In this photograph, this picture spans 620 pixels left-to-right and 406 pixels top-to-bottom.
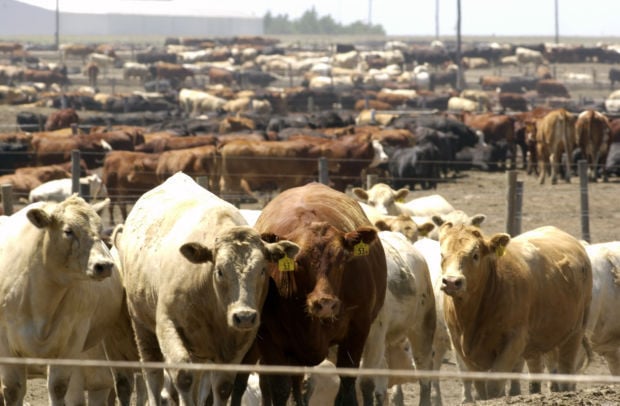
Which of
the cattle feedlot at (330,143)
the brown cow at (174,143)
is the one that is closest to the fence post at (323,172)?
the cattle feedlot at (330,143)

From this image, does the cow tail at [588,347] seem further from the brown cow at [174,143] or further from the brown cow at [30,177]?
the brown cow at [174,143]

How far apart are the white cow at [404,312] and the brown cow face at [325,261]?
100 centimetres

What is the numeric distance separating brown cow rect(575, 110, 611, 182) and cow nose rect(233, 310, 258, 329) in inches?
865

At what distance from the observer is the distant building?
164 meters

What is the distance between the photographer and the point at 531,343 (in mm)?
10125

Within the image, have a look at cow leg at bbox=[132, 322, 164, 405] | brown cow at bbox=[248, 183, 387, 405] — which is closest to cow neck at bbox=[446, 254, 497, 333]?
brown cow at bbox=[248, 183, 387, 405]

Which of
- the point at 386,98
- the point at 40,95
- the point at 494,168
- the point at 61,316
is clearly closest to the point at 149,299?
the point at 61,316

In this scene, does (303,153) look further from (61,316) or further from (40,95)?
(40,95)

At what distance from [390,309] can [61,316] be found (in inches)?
102

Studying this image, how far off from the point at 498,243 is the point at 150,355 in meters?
2.61

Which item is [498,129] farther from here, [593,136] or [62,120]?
[62,120]

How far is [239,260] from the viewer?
25.6ft

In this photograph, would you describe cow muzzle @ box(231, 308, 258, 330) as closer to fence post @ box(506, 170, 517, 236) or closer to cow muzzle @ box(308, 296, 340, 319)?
cow muzzle @ box(308, 296, 340, 319)

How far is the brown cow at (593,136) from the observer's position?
28750 millimetres
